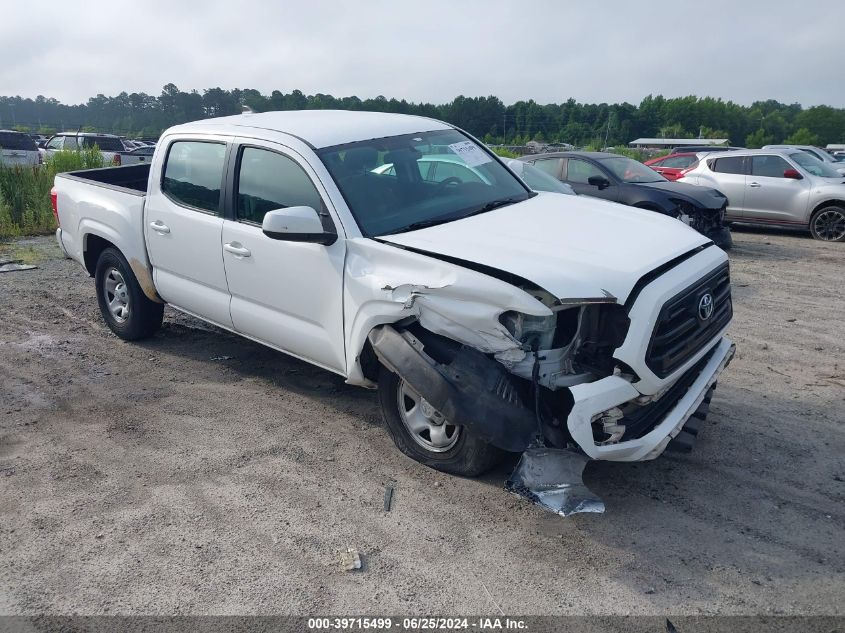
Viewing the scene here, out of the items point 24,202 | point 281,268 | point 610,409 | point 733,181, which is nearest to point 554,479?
Answer: point 610,409

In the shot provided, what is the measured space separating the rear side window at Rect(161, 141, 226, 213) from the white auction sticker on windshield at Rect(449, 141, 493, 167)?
170 cm

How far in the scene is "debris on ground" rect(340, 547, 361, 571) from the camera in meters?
3.30

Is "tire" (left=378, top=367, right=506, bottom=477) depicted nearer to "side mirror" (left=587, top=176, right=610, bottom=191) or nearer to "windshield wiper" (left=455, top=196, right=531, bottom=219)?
"windshield wiper" (left=455, top=196, right=531, bottom=219)

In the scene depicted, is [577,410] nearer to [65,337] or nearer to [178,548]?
[178,548]

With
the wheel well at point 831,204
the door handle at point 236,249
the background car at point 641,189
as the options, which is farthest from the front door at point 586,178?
the door handle at point 236,249

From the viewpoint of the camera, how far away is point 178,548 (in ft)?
11.4

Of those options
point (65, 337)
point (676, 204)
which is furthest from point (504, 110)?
point (65, 337)

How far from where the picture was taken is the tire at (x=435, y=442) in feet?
12.8

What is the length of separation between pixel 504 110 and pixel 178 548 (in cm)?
6794

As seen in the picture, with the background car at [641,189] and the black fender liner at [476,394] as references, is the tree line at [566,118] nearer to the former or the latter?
the background car at [641,189]

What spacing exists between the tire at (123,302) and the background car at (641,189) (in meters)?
7.06

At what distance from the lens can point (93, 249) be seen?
22.1 feet

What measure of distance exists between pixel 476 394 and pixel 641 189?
8.39m

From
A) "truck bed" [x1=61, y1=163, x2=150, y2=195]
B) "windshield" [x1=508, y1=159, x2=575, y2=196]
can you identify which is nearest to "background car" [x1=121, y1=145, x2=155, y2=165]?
"truck bed" [x1=61, y1=163, x2=150, y2=195]
